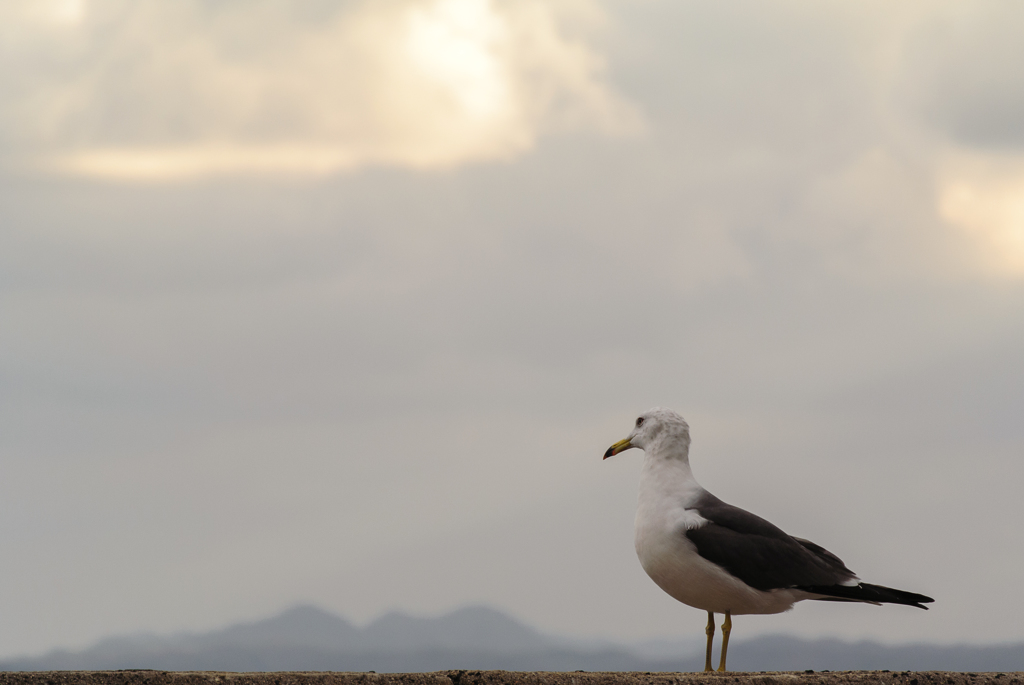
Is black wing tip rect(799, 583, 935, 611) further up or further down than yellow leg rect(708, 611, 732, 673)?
further up

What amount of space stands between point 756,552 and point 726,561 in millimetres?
417

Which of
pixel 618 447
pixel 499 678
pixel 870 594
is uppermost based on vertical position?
pixel 618 447

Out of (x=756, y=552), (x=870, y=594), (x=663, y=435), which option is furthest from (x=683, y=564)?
(x=870, y=594)

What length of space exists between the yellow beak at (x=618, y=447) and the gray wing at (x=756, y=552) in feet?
4.09

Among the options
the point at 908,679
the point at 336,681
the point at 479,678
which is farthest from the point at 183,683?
the point at 908,679

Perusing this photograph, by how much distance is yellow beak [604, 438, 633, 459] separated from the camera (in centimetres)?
1268

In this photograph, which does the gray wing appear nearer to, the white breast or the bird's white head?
the white breast

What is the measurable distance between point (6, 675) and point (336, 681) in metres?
2.27

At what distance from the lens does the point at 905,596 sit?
11.4 metres

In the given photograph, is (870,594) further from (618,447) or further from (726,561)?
(618,447)

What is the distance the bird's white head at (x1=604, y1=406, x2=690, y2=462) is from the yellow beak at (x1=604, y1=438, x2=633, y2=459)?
0.13 m

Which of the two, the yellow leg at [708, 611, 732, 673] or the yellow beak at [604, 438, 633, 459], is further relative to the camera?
the yellow beak at [604, 438, 633, 459]

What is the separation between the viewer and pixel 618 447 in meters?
12.8

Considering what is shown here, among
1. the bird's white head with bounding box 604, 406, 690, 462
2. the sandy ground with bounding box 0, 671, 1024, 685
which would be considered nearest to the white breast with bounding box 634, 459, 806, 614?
the bird's white head with bounding box 604, 406, 690, 462
